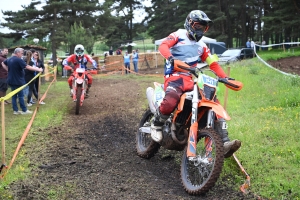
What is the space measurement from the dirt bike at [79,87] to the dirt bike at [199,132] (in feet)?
17.7

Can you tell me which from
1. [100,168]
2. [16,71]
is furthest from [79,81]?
[100,168]

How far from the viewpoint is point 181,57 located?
5715 millimetres

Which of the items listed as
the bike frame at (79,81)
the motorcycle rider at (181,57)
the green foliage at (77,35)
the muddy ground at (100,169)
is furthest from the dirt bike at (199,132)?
the green foliage at (77,35)

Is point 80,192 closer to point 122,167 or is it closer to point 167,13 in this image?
point 122,167

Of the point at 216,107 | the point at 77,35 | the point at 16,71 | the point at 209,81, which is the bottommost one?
the point at 216,107

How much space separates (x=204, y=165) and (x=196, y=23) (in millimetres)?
2025

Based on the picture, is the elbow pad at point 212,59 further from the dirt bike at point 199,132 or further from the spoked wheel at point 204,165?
the spoked wheel at point 204,165

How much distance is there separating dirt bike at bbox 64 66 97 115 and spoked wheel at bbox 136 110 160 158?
425 cm

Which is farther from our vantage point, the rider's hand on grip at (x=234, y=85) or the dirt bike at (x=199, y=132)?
the rider's hand on grip at (x=234, y=85)

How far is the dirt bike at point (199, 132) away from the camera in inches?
180

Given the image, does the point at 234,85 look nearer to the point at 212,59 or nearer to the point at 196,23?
the point at 212,59

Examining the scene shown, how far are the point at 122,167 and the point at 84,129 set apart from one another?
9.75ft

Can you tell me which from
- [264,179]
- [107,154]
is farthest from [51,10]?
[264,179]

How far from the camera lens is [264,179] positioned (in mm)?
5039
